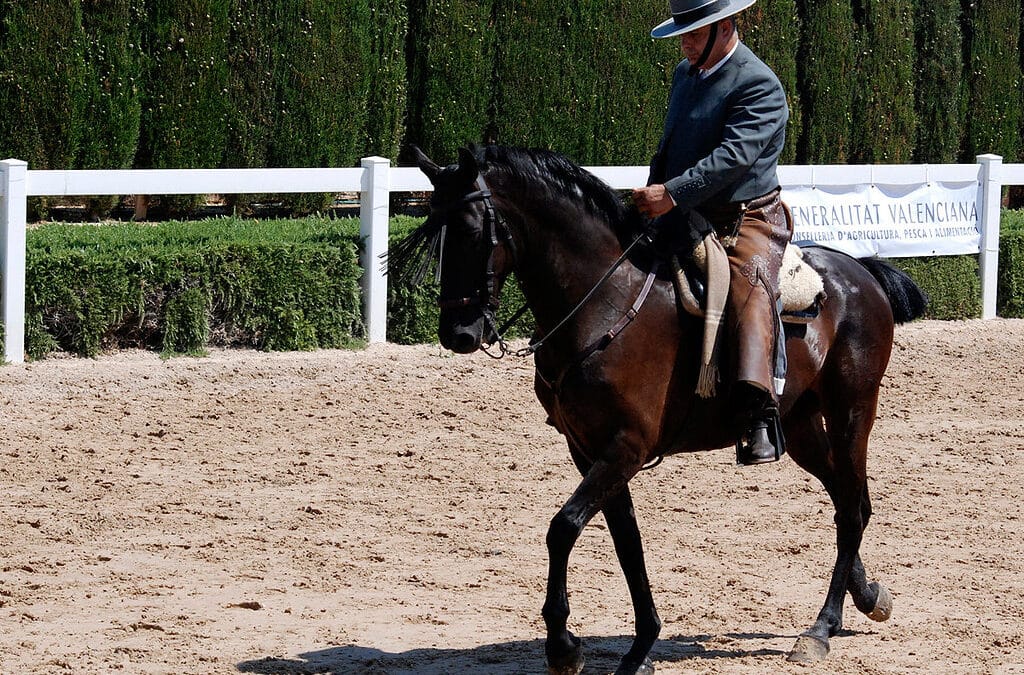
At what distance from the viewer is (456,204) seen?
5.22 metres

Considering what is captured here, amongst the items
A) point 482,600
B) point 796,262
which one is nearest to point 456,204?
point 796,262

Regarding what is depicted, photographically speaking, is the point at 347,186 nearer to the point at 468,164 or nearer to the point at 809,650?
the point at 468,164

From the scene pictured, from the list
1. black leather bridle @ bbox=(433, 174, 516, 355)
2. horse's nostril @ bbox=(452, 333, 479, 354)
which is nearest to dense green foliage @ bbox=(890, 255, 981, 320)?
black leather bridle @ bbox=(433, 174, 516, 355)

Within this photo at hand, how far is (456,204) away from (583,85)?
29.7 feet

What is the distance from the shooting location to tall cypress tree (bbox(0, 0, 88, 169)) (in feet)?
37.9

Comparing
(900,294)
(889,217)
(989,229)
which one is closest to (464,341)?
(900,294)

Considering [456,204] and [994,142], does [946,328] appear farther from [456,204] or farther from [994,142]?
[456,204]

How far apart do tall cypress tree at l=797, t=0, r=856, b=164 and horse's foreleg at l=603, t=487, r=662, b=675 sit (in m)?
10.7

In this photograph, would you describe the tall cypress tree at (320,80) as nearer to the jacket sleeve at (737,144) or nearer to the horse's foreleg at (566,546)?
the jacket sleeve at (737,144)

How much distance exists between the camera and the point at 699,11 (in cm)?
567

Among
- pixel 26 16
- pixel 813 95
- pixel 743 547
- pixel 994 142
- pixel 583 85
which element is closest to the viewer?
pixel 743 547

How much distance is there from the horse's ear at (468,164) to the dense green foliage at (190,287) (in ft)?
16.2

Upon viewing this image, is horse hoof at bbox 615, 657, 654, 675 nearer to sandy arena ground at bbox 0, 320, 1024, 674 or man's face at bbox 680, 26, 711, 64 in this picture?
sandy arena ground at bbox 0, 320, 1024, 674

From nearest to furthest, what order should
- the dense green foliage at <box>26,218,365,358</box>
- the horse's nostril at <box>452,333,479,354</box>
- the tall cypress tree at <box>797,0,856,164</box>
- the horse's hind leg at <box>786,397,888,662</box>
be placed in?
1. the horse's nostril at <box>452,333,479,354</box>
2. the horse's hind leg at <box>786,397,888,662</box>
3. the dense green foliage at <box>26,218,365,358</box>
4. the tall cypress tree at <box>797,0,856,164</box>
